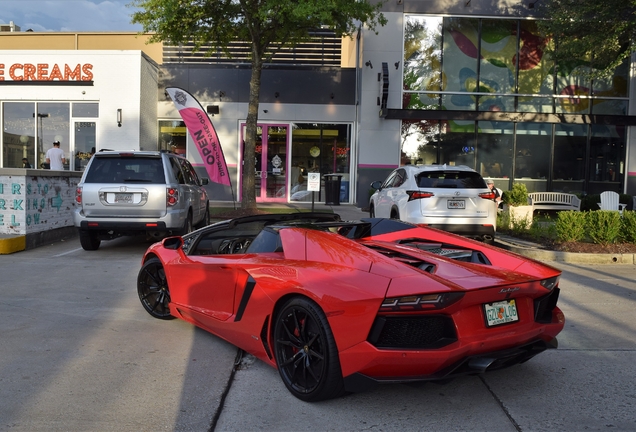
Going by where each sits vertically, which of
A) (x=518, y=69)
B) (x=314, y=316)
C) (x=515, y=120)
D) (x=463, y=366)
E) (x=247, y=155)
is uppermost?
(x=518, y=69)

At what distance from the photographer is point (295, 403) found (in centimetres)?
377

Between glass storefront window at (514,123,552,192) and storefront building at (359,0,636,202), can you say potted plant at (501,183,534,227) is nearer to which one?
storefront building at (359,0,636,202)

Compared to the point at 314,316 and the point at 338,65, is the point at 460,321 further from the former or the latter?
the point at 338,65

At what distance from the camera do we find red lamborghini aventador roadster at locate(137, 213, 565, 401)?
11.0ft

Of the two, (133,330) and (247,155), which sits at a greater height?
(247,155)

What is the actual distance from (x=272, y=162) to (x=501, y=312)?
18.7m

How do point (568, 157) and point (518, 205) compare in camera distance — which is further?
point (568, 157)

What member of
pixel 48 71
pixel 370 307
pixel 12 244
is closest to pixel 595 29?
pixel 12 244

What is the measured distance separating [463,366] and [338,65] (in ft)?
66.5

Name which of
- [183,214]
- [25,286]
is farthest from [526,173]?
[25,286]

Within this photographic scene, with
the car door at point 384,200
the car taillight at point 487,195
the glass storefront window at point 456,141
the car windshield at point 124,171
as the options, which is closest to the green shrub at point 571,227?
the car taillight at point 487,195

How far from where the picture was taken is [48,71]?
20531 mm

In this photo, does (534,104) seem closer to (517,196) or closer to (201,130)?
(517,196)

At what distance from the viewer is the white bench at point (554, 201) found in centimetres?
1650
